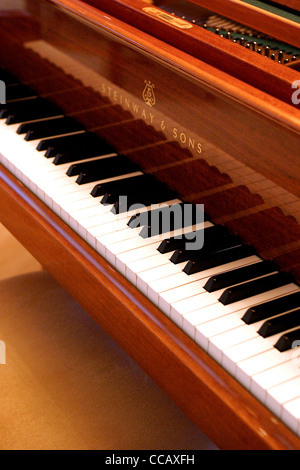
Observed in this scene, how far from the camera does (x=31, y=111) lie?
2838mm

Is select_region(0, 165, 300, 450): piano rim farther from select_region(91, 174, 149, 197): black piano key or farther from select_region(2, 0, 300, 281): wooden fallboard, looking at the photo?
select_region(2, 0, 300, 281): wooden fallboard

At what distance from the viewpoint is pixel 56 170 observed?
2432 mm

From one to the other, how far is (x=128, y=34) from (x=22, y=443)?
1.41m

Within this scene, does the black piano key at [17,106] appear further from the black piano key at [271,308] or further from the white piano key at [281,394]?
the white piano key at [281,394]

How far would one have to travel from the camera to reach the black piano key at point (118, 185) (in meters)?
2.28

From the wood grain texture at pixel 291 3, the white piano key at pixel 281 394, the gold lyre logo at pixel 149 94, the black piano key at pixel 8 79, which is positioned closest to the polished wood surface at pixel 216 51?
the gold lyre logo at pixel 149 94

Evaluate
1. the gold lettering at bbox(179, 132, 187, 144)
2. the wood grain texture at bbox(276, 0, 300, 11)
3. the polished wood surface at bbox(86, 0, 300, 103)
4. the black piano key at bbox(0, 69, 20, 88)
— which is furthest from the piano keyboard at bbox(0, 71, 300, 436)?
the wood grain texture at bbox(276, 0, 300, 11)

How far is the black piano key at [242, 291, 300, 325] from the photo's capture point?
1.73m

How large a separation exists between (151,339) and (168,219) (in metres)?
0.45

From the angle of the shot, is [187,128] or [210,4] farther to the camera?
[210,4]

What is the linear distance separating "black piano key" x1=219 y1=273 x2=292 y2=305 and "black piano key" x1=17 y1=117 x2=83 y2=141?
117cm
